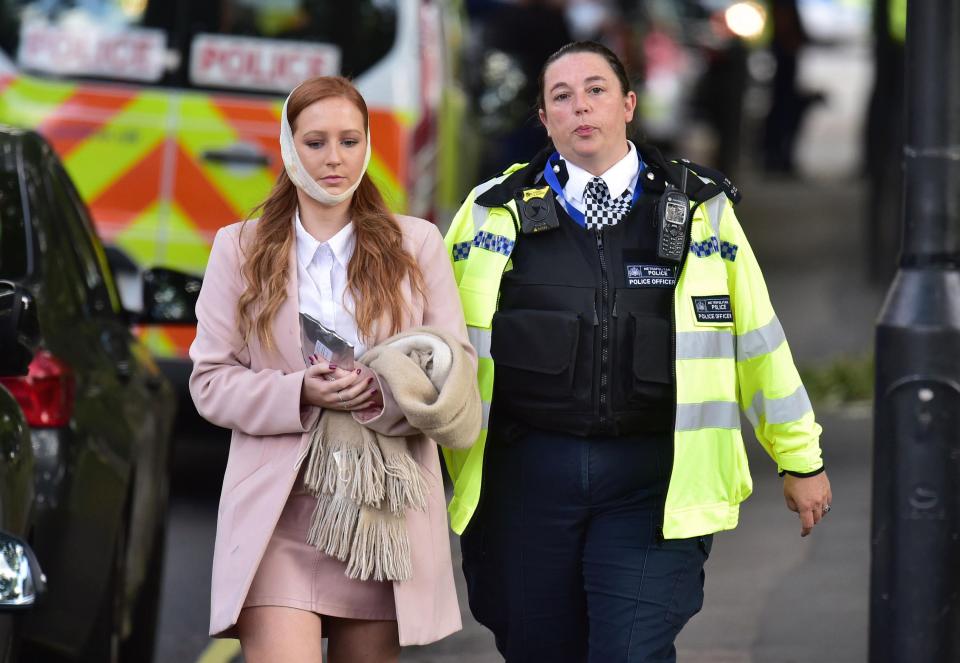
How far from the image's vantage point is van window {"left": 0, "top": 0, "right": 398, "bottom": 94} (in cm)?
816

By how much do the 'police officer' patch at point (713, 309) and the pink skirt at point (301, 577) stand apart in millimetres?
905

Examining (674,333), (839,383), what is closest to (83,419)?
(674,333)

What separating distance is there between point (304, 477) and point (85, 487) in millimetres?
1150

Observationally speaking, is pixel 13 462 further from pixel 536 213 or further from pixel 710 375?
pixel 710 375

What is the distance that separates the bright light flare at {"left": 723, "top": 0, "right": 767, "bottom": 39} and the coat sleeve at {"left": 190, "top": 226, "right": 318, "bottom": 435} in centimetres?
1477

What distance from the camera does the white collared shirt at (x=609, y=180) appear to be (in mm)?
4336

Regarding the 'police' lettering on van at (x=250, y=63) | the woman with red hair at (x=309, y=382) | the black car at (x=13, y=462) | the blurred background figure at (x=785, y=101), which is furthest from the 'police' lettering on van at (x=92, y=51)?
the blurred background figure at (x=785, y=101)

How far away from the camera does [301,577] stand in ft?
13.0

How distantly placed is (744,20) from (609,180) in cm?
1442

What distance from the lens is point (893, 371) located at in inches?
195

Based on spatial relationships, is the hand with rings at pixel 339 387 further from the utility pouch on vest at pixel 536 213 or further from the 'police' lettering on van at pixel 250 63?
the 'police' lettering on van at pixel 250 63

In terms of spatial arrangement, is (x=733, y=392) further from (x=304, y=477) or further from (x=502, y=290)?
(x=304, y=477)

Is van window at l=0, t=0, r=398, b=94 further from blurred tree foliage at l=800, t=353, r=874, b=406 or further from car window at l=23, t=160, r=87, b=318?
blurred tree foliage at l=800, t=353, r=874, b=406

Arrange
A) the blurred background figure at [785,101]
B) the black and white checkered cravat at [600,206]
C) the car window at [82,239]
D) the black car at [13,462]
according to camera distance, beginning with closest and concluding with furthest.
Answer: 1. the black car at [13,462]
2. the black and white checkered cravat at [600,206]
3. the car window at [82,239]
4. the blurred background figure at [785,101]
